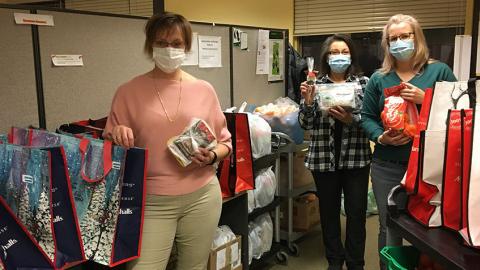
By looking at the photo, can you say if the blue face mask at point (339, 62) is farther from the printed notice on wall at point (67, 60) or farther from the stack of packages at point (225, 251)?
the printed notice on wall at point (67, 60)

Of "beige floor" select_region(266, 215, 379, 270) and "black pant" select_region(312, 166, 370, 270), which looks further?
"beige floor" select_region(266, 215, 379, 270)

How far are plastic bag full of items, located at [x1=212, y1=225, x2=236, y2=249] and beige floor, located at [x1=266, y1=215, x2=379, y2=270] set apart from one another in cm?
68

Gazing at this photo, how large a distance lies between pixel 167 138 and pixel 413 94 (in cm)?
97

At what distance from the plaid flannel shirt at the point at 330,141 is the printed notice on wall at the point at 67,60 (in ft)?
3.80

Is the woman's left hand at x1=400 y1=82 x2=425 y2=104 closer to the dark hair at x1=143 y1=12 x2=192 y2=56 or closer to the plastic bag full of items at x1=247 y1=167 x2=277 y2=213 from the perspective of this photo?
the dark hair at x1=143 y1=12 x2=192 y2=56

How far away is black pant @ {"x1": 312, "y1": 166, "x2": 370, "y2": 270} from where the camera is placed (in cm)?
237

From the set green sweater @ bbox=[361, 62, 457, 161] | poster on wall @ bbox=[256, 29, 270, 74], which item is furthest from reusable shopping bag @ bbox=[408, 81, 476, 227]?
poster on wall @ bbox=[256, 29, 270, 74]

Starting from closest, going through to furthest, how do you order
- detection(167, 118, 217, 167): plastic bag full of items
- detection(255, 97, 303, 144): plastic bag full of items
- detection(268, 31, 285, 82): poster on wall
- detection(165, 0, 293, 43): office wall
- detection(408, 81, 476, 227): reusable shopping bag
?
detection(408, 81, 476, 227): reusable shopping bag, detection(167, 118, 217, 167): plastic bag full of items, detection(255, 97, 303, 144): plastic bag full of items, detection(268, 31, 285, 82): poster on wall, detection(165, 0, 293, 43): office wall

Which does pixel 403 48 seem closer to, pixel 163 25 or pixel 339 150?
pixel 339 150

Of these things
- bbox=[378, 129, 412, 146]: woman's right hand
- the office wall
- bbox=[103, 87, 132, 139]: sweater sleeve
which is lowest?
bbox=[378, 129, 412, 146]: woman's right hand

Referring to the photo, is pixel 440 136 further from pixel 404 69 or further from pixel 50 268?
pixel 50 268

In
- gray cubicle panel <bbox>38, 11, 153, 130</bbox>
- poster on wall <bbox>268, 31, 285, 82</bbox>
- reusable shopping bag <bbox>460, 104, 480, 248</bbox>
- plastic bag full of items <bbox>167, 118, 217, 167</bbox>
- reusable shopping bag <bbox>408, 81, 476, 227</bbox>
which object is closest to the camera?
reusable shopping bag <bbox>460, 104, 480, 248</bbox>

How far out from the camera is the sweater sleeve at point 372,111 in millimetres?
2008

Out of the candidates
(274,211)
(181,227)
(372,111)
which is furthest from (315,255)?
(181,227)
